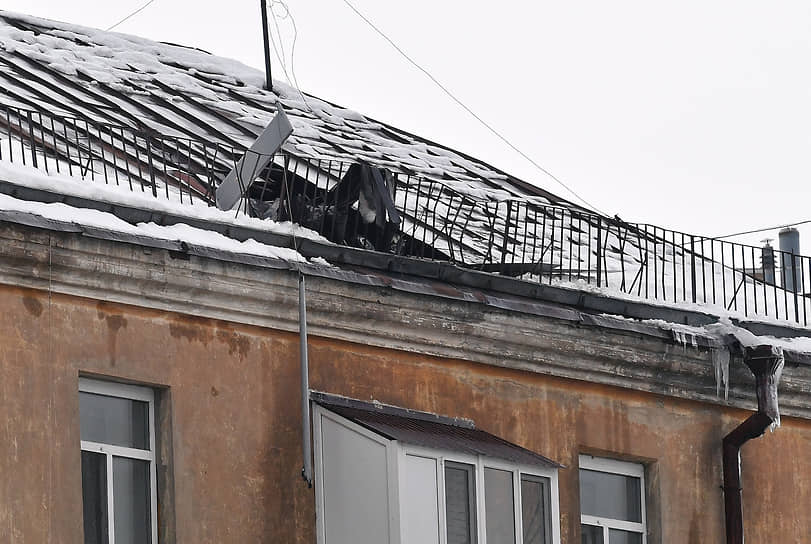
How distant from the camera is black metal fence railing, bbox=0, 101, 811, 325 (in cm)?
1702

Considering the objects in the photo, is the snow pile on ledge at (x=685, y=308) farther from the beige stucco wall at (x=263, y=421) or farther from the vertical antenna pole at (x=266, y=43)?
the vertical antenna pole at (x=266, y=43)

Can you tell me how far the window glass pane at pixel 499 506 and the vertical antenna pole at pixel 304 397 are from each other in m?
1.33

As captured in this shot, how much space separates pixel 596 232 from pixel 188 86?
4709 millimetres

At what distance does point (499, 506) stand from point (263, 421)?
75.2 inches

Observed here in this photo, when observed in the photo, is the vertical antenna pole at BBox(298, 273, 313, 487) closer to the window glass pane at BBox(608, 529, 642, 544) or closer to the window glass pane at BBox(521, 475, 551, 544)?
the window glass pane at BBox(521, 475, 551, 544)

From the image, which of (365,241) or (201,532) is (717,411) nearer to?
(365,241)

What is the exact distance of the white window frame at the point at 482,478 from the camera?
52.5ft

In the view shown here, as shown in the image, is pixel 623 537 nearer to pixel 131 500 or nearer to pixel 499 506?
pixel 499 506

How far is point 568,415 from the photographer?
60.4 ft

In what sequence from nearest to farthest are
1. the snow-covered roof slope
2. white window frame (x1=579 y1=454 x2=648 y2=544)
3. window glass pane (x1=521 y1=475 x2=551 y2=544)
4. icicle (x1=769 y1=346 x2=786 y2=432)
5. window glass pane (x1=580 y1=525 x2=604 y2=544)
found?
1. window glass pane (x1=521 y1=475 x2=551 y2=544)
2. window glass pane (x1=580 y1=525 x2=604 y2=544)
3. white window frame (x1=579 y1=454 x2=648 y2=544)
4. icicle (x1=769 y1=346 x2=786 y2=432)
5. the snow-covered roof slope

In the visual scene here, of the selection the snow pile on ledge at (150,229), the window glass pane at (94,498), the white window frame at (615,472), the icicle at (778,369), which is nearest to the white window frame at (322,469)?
the snow pile on ledge at (150,229)

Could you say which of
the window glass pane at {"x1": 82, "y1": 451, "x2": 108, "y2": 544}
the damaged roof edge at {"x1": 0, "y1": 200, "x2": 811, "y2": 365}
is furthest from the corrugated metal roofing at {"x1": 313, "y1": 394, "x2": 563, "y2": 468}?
the window glass pane at {"x1": 82, "y1": 451, "x2": 108, "y2": 544}

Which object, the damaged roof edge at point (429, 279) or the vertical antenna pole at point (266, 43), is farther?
the vertical antenna pole at point (266, 43)

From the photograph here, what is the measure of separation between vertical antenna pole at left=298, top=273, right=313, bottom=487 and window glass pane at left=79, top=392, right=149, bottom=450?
1285 mm
